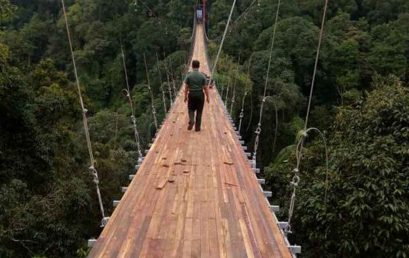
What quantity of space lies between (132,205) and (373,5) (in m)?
22.3

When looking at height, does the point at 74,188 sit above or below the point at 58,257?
above

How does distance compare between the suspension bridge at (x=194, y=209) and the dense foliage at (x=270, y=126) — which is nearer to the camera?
the suspension bridge at (x=194, y=209)

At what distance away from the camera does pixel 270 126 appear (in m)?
14.3

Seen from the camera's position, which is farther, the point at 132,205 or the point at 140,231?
the point at 132,205

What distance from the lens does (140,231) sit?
266 cm

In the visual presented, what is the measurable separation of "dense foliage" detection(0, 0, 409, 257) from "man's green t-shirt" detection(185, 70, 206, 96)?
4.69ft

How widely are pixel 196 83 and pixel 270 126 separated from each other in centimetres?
984

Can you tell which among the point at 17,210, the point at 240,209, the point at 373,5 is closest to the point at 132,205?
the point at 240,209

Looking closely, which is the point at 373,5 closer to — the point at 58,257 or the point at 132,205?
the point at 58,257

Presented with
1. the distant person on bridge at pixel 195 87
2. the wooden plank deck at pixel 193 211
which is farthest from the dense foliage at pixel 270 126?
the distant person on bridge at pixel 195 87

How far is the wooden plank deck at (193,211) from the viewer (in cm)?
249

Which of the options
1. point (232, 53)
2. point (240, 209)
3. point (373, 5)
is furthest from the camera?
point (373, 5)

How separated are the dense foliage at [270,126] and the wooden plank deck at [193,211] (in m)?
1.06

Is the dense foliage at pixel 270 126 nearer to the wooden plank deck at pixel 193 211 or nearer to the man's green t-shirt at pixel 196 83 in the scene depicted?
the wooden plank deck at pixel 193 211
